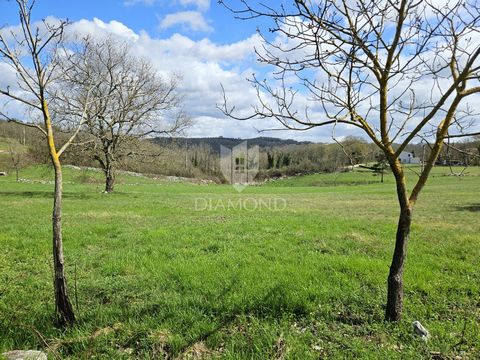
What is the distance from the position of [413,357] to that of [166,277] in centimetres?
406

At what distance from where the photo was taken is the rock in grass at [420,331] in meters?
3.97

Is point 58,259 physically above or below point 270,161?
below

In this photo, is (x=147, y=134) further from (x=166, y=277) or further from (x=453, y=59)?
(x=453, y=59)

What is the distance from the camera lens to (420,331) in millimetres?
4047

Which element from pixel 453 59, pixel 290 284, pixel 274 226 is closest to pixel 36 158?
pixel 274 226

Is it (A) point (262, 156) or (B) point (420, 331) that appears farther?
(A) point (262, 156)

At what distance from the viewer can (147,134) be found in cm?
2719

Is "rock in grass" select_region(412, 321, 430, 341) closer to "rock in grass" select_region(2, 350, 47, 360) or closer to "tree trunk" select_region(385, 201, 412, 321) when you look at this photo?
"tree trunk" select_region(385, 201, 412, 321)

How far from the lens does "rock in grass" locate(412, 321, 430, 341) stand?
13.0 feet
